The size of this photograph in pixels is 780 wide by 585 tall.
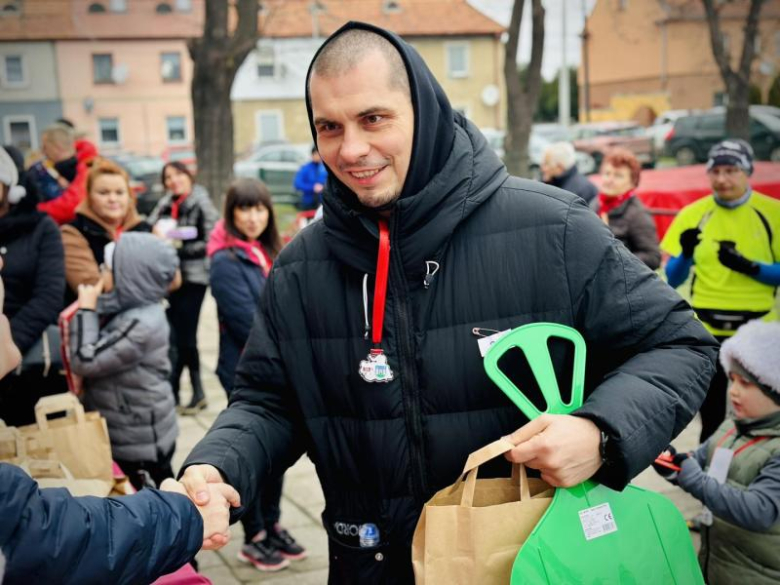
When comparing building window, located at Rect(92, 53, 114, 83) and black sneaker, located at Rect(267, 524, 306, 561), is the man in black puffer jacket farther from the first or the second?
building window, located at Rect(92, 53, 114, 83)

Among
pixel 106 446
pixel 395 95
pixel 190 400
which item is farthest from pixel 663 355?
pixel 190 400

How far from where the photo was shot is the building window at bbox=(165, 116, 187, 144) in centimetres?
4266

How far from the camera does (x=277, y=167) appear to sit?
2391cm

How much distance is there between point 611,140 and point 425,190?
26365 mm

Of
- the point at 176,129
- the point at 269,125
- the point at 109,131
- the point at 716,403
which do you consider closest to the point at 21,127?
the point at 109,131

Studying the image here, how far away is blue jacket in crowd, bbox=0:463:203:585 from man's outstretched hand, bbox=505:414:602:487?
745 millimetres

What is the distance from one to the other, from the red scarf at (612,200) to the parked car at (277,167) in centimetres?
1666

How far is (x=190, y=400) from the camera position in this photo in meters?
7.38

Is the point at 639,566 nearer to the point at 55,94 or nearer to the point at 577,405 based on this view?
the point at 577,405

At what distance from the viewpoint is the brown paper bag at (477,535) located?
5.70ft

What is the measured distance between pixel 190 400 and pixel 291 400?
539 cm

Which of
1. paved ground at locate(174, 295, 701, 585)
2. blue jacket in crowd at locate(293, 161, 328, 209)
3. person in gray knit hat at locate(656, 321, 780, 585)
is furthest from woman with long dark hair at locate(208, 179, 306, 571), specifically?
blue jacket in crowd at locate(293, 161, 328, 209)

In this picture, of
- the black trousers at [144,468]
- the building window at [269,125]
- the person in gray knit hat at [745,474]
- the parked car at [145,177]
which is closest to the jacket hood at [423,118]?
the person in gray knit hat at [745,474]

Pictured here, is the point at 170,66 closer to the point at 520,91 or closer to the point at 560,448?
the point at 520,91
